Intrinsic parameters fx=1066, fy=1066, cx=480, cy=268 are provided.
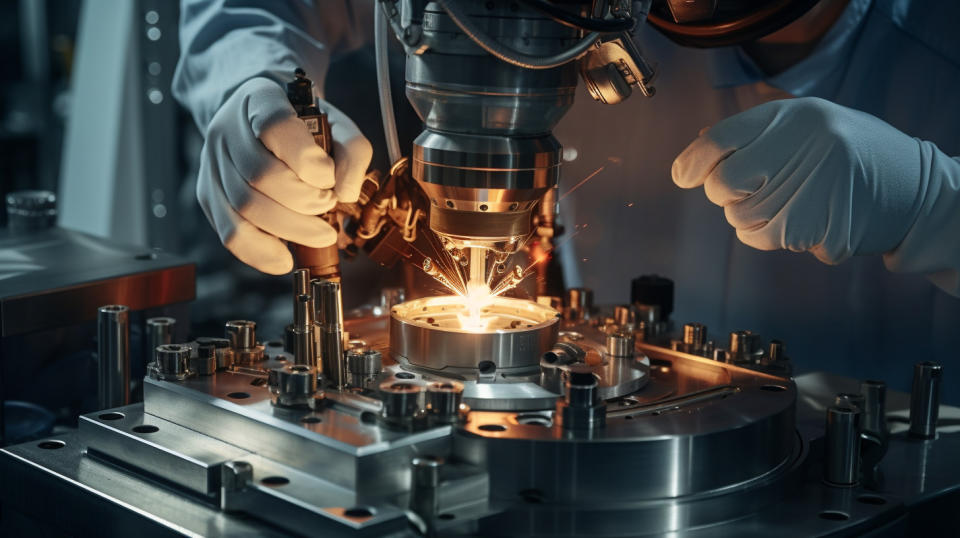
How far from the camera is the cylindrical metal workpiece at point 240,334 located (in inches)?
56.3

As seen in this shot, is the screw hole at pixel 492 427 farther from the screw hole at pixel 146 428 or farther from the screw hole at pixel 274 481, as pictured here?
the screw hole at pixel 146 428

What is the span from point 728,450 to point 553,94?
0.45 metres

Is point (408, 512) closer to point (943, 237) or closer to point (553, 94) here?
point (553, 94)

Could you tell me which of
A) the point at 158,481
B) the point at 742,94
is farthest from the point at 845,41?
the point at 158,481

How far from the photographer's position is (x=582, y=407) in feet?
3.87

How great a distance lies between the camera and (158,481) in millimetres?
1236

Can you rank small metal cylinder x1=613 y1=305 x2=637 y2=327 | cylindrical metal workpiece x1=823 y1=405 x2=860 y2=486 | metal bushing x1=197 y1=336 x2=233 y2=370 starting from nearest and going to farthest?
1. cylindrical metal workpiece x1=823 y1=405 x2=860 y2=486
2. metal bushing x1=197 y1=336 x2=233 y2=370
3. small metal cylinder x1=613 y1=305 x2=637 y2=327

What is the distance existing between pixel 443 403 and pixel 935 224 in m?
0.86

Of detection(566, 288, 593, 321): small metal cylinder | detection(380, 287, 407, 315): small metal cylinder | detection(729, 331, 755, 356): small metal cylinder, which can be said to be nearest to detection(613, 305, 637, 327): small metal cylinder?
detection(566, 288, 593, 321): small metal cylinder

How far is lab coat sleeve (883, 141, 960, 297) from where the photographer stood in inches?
62.3

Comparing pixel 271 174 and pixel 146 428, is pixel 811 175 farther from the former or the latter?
pixel 146 428

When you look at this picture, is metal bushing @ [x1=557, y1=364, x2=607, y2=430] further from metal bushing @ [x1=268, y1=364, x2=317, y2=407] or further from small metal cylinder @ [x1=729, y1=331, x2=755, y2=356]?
small metal cylinder @ [x1=729, y1=331, x2=755, y2=356]

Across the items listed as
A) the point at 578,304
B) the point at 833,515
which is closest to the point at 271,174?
the point at 578,304

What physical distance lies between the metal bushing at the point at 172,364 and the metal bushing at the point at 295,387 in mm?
166
